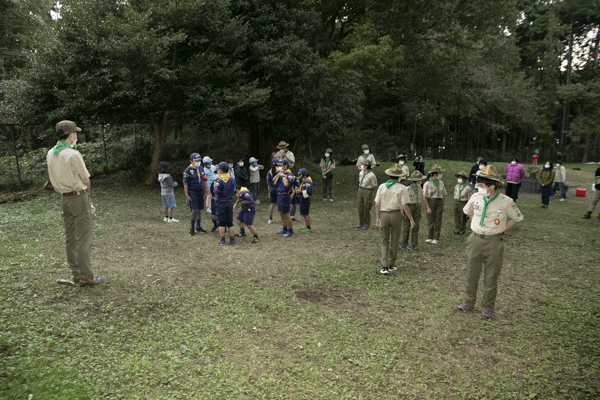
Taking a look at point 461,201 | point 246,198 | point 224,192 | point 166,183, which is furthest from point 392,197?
point 166,183

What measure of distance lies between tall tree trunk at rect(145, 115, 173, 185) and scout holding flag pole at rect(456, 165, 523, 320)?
14544 millimetres

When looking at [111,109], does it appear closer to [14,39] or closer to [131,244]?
[131,244]

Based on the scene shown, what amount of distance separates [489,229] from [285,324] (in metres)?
3.10

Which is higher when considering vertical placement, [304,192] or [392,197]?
[392,197]

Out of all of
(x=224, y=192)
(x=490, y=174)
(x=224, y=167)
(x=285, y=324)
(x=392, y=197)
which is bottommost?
(x=285, y=324)

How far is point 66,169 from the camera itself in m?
5.69

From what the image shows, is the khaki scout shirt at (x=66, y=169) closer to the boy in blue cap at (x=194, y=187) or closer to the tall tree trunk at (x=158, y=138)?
the boy in blue cap at (x=194, y=187)

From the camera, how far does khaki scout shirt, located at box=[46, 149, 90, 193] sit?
568 centimetres

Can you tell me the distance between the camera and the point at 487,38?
2111cm

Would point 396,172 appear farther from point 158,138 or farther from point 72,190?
point 158,138

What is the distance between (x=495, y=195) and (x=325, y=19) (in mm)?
16944

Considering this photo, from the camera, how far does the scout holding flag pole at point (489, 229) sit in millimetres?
5602

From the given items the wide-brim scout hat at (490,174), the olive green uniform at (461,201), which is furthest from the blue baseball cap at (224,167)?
the olive green uniform at (461,201)

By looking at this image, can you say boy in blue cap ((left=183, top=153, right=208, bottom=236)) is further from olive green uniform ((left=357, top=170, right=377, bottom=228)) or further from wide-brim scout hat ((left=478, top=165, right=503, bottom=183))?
wide-brim scout hat ((left=478, top=165, right=503, bottom=183))
